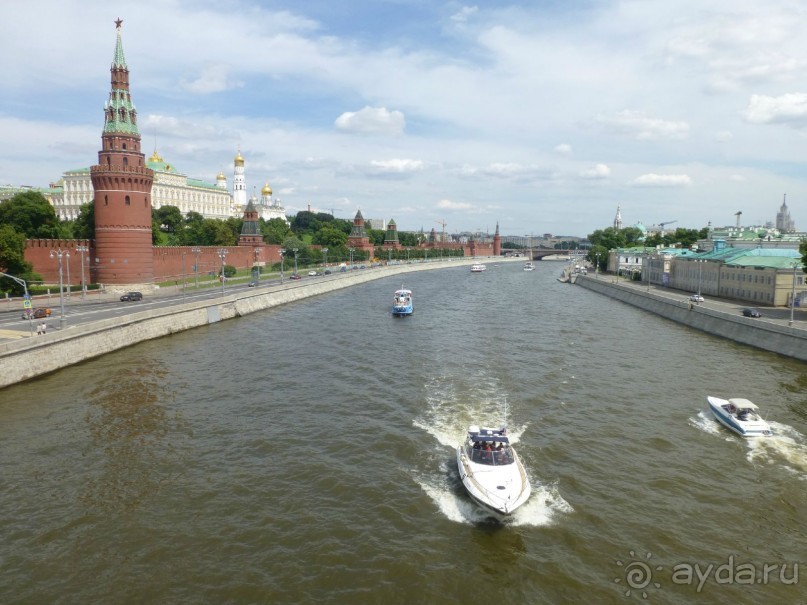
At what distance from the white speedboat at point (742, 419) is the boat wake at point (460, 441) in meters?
10.8

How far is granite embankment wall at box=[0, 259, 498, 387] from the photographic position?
3672cm

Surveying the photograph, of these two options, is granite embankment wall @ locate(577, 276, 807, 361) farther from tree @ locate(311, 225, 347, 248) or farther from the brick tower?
tree @ locate(311, 225, 347, 248)

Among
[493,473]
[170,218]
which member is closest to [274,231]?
[170,218]

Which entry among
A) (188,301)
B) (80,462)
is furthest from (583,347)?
(188,301)

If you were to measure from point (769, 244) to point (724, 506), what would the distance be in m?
84.3

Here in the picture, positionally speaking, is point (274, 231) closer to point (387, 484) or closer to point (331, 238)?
point (331, 238)

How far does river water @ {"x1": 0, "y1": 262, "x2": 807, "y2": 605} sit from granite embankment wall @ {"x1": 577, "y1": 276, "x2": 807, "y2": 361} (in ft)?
10.1

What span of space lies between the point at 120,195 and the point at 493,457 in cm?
6953

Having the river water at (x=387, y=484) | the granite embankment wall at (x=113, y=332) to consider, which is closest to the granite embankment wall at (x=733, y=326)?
the river water at (x=387, y=484)

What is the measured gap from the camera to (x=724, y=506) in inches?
838

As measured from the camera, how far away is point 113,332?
46531 millimetres

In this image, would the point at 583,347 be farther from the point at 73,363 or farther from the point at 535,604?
the point at 73,363

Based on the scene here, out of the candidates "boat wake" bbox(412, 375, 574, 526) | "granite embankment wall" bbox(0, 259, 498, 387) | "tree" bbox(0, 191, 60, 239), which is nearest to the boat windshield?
"boat wake" bbox(412, 375, 574, 526)

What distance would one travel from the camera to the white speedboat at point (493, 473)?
1988 cm
